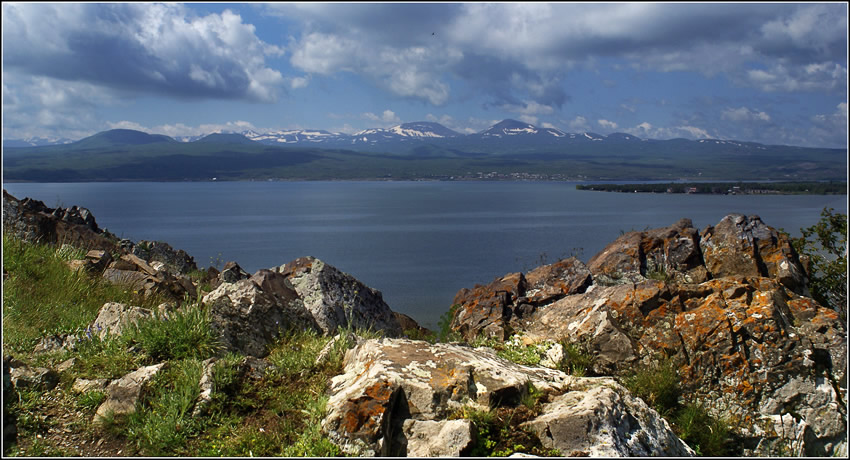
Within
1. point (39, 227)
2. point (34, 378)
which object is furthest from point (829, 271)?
point (39, 227)

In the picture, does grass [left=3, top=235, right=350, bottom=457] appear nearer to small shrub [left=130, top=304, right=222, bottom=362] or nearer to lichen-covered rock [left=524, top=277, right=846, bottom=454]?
small shrub [left=130, top=304, right=222, bottom=362]

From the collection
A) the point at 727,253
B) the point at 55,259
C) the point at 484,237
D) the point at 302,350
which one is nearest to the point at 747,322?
the point at 727,253

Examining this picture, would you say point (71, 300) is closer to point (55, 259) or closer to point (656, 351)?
point (55, 259)

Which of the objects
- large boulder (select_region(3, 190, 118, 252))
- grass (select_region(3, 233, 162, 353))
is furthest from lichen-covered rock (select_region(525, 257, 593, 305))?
large boulder (select_region(3, 190, 118, 252))

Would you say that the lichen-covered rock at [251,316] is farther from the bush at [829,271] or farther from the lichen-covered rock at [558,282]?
the bush at [829,271]

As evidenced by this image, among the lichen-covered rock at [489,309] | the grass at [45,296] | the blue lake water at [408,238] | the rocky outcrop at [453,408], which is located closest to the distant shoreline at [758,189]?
the blue lake water at [408,238]

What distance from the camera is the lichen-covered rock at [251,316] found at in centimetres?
701

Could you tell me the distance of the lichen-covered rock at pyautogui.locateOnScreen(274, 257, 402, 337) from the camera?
33.7 feet

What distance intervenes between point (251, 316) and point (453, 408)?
3.16 meters

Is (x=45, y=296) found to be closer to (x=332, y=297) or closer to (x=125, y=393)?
(x=125, y=393)

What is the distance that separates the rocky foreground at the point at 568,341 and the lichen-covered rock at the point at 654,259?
0.28m

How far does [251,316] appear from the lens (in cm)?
733

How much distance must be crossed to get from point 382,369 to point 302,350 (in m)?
1.62

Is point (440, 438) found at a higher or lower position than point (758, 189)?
higher
